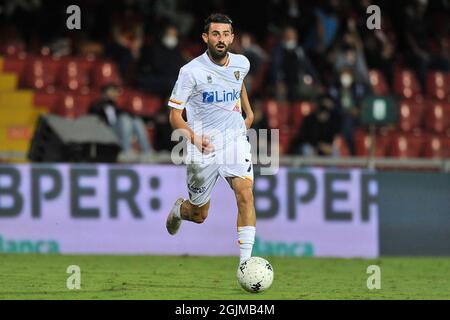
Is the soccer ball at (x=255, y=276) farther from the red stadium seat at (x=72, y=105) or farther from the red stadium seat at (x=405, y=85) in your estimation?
the red stadium seat at (x=405, y=85)

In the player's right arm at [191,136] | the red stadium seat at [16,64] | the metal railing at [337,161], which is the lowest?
the metal railing at [337,161]

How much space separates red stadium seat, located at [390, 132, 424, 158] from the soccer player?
378 inches

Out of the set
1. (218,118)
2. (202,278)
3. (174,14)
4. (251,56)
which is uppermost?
(174,14)

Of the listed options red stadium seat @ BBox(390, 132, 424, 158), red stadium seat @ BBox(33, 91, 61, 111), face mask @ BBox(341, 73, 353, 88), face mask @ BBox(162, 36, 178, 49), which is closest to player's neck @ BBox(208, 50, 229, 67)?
face mask @ BBox(162, 36, 178, 49)

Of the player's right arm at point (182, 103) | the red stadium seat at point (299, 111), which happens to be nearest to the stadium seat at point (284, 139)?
the red stadium seat at point (299, 111)

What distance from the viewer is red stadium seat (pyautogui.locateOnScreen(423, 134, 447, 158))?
68.6 feet

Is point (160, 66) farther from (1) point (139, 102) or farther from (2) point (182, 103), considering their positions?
(2) point (182, 103)

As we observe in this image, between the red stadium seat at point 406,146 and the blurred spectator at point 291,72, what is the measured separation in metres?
1.76

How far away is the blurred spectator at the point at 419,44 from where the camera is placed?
2303cm

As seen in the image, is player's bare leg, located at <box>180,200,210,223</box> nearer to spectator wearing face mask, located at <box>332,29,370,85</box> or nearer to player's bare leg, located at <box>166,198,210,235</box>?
player's bare leg, located at <box>166,198,210,235</box>

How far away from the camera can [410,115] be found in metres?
22.1

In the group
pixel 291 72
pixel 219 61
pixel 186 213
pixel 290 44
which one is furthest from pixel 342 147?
pixel 219 61

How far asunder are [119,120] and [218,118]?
6.49m
